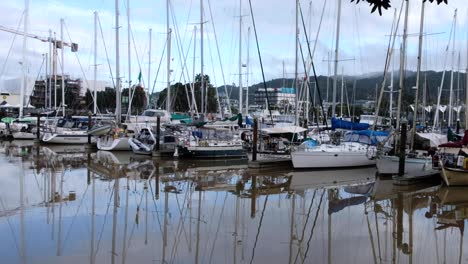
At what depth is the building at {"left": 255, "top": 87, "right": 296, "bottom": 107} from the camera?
6760cm

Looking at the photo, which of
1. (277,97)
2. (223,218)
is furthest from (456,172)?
(277,97)

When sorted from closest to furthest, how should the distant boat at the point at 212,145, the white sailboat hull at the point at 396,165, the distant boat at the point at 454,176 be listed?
the distant boat at the point at 454,176 → the white sailboat hull at the point at 396,165 → the distant boat at the point at 212,145

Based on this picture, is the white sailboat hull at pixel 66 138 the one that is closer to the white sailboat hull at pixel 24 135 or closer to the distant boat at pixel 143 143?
the white sailboat hull at pixel 24 135

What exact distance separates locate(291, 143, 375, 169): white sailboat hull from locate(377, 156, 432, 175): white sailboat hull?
2.48m

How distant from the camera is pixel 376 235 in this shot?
503 inches

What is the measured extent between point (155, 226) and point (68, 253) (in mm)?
2944

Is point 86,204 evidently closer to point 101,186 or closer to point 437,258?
point 101,186

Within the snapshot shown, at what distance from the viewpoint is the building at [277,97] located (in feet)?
222

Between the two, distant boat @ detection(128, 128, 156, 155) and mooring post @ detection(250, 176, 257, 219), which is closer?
mooring post @ detection(250, 176, 257, 219)

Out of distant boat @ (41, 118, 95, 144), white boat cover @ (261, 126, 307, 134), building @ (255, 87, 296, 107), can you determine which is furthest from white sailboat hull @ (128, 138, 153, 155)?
building @ (255, 87, 296, 107)

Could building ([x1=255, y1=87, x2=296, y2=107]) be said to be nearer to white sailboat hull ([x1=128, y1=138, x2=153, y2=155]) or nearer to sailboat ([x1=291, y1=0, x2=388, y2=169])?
white sailboat hull ([x1=128, y1=138, x2=153, y2=155])

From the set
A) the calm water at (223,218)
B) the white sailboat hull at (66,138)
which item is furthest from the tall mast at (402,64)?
the white sailboat hull at (66,138)

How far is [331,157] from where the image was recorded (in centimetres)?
2695

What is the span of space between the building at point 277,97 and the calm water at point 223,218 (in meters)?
40.9
